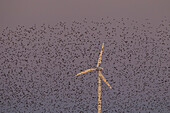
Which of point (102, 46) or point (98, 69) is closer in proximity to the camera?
point (98, 69)

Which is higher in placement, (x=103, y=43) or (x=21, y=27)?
(x=21, y=27)

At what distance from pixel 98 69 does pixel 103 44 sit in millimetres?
3877

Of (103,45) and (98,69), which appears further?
(103,45)

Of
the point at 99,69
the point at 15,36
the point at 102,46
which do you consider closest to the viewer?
the point at 99,69

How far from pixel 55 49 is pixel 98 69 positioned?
545 centimetres

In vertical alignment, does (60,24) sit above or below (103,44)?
above

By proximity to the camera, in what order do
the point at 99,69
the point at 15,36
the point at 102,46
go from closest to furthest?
the point at 99,69 < the point at 102,46 < the point at 15,36

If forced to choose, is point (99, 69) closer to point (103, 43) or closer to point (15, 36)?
point (103, 43)

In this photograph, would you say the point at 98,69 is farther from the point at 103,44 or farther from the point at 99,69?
the point at 103,44

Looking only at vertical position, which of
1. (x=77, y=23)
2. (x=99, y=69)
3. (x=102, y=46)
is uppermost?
(x=77, y=23)

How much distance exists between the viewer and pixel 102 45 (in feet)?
75.7

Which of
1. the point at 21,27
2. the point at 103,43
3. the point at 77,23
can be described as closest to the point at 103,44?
the point at 103,43

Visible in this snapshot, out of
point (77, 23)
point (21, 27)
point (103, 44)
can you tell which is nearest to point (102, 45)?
point (103, 44)

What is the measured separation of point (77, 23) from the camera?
76.1ft
